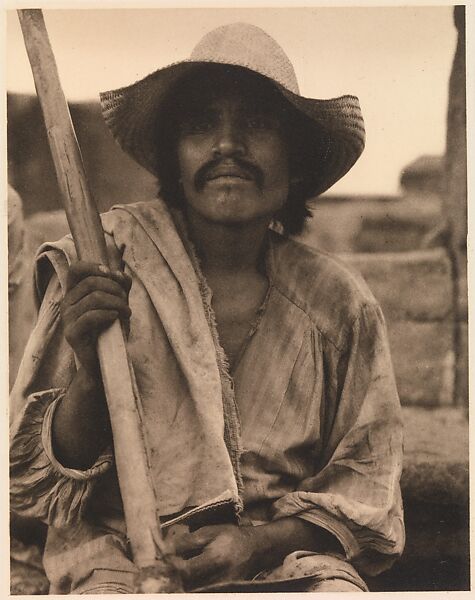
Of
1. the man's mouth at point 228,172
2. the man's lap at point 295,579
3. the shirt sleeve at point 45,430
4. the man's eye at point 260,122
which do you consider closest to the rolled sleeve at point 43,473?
the shirt sleeve at point 45,430

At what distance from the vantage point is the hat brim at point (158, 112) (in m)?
2.46

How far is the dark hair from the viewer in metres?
2.46

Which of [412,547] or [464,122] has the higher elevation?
[464,122]

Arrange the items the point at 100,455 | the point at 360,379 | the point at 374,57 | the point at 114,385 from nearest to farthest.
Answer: the point at 114,385 → the point at 100,455 → the point at 360,379 → the point at 374,57

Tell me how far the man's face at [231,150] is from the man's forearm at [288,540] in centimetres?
53

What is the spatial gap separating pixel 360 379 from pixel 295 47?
638 mm

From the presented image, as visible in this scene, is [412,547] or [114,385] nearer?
[114,385]

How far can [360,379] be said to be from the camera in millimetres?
2516

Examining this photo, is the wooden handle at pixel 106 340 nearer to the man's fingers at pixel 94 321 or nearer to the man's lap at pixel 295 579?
the man's fingers at pixel 94 321

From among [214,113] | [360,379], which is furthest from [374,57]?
[360,379]

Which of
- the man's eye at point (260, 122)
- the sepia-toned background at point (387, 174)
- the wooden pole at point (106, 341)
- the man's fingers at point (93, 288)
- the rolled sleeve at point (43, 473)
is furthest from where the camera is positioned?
the sepia-toned background at point (387, 174)

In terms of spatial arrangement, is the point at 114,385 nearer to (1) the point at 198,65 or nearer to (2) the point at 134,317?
(2) the point at 134,317

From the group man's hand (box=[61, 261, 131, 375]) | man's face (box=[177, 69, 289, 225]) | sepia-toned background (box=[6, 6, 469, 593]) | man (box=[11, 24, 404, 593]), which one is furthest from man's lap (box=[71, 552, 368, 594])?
man's face (box=[177, 69, 289, 225])

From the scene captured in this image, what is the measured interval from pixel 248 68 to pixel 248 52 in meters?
0.04
